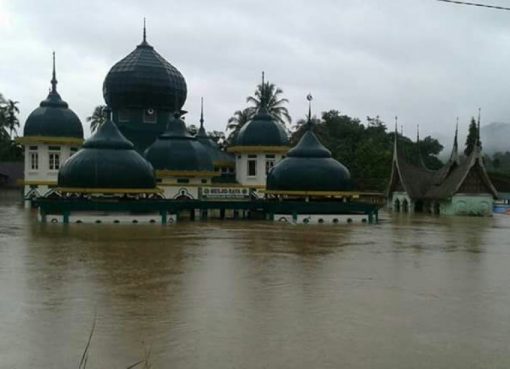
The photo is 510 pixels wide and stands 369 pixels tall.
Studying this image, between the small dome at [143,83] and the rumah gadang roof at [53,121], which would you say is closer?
the small dome at [143,83]

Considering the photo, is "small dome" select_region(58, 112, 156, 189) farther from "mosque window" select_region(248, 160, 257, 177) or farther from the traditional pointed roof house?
the traditional pointed roof house

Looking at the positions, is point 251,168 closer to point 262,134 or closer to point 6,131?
point 262,134

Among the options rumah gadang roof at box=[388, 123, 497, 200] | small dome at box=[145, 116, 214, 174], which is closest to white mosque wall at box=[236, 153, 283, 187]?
small dome at box=[145, 116, 214, 174]

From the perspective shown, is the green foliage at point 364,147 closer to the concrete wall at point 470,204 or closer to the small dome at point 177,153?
the concrete wall at point 470,204

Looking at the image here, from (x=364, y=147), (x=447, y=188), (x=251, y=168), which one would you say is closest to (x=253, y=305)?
(x=251, y=168)

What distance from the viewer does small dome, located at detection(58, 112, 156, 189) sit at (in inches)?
1177

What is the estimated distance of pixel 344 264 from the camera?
16016mm

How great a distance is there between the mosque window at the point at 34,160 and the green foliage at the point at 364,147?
75.1 feet

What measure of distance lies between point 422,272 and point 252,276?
3.79m

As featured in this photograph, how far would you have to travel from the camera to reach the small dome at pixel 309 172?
3316 cm

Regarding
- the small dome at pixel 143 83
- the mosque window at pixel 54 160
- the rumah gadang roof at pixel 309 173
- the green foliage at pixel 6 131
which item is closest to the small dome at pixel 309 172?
the rumah gadang roof at pixel 309 173

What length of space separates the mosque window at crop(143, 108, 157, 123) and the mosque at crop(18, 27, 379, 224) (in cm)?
7

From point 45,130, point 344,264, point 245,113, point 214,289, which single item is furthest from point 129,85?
Result: point 214,289

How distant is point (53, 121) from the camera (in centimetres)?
4328
